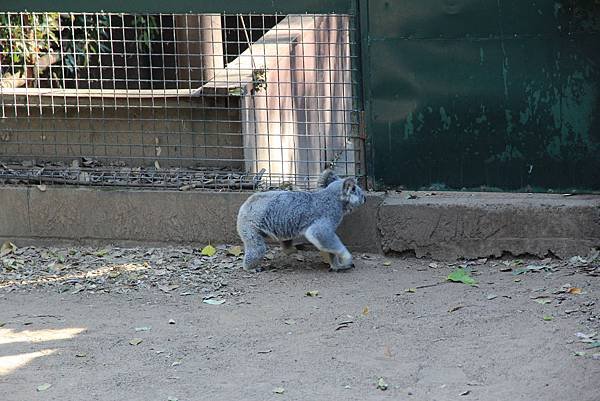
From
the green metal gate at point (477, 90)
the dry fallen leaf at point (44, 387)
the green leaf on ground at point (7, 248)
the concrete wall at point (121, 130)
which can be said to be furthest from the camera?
the concrete wall at point (121, 130)

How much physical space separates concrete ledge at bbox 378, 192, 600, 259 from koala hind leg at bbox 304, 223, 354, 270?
485 millimetres

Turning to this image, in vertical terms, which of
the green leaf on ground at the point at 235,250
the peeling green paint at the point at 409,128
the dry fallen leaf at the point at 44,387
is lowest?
the dry fallen leaf at the point at 44,387

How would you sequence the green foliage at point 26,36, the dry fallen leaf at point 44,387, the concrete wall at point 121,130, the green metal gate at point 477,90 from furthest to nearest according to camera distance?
the green foliage at point 26,36 < the concrete wall at point 121,130 < the green metal gate at point 477,90 < the dry fallen leaf at point 44,387

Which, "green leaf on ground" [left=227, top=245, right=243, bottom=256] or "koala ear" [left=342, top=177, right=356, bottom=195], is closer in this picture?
"koala ear" [left=342, top=177, right=356, bottom=195]

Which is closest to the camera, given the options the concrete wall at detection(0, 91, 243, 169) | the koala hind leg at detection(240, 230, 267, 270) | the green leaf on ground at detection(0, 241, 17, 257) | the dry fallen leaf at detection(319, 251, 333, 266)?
the koala hind leg at detection(240, 230, 267, 270)

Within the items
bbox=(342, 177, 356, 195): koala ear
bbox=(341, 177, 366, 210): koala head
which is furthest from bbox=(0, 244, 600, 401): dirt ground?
bbox=(342, 177, 356, 195): koala ear

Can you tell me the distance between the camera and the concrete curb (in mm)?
8188

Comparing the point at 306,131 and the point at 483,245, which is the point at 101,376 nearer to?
the point at 483,245

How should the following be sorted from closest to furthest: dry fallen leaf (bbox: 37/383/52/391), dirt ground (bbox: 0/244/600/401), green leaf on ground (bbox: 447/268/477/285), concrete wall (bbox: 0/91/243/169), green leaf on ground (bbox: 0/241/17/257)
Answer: dirt ground (bbox: 0/244/600/401) → dry fallen leaf (bbox: 37/383/52/391) → green leaf on ground (bbox: 447/268/477/285) → green leaf on ground (bbox: 0/241/17/257) → concrete wall (bbox: 0/91/243/169)

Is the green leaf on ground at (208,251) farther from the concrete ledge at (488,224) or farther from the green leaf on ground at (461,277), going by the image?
the green leaf on ground at (461,277)

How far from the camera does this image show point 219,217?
8.82 metres

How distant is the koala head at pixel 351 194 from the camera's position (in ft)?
27.0

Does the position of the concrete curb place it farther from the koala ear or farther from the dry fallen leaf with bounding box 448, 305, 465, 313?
the dry fallen leaf with bounding box 448, 305, 465, 313

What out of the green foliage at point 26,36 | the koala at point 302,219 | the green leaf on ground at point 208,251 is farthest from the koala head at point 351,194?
the green foliage at point 26,36
